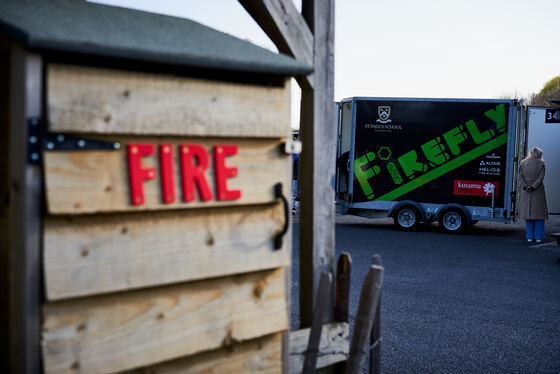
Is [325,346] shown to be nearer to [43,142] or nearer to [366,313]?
[366,313]

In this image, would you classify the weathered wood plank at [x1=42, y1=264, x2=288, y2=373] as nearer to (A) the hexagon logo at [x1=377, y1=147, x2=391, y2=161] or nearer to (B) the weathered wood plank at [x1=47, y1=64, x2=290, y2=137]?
(B) the weathered wood plank at [x1=47, y1=64, x2=290, y2=137]

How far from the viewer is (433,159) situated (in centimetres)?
1291

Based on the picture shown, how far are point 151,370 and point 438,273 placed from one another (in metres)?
6.95

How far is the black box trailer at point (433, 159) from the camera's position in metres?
12.5

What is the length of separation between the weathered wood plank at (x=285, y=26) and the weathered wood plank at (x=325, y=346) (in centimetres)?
115

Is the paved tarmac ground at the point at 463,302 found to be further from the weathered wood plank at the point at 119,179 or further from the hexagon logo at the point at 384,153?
the weathered wood plank at the point at 119,179

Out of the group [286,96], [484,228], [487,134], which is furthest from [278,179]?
[484,228]

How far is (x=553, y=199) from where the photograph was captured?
14438 millimetres

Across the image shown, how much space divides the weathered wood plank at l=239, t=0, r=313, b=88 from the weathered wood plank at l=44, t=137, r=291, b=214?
67 centimetres

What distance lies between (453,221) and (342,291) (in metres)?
10.5

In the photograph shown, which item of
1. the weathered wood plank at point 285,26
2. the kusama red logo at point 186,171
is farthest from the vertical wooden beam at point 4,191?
the weathered wood plank at point 285,26

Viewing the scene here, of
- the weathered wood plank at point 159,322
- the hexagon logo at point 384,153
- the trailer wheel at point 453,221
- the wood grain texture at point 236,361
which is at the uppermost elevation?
the hexagon logo at point 384,153

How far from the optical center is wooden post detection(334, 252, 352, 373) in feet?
9.95

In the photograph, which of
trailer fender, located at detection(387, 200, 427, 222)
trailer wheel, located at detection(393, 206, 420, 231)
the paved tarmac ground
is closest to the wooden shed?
the paved tarmac ground
